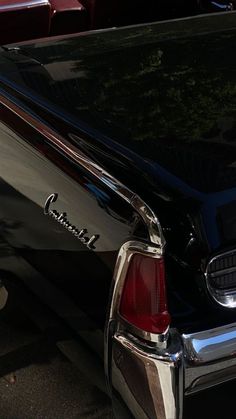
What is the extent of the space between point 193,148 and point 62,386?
127 cm

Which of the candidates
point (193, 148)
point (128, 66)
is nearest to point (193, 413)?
point (193, 148)

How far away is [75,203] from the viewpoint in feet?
6.96

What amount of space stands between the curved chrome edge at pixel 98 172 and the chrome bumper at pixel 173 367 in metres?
0.31

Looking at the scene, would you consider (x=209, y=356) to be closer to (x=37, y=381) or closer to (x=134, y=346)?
(x=134, y=346)

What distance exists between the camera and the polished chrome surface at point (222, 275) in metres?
1.93

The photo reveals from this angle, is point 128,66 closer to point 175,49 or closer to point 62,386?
point 175,49

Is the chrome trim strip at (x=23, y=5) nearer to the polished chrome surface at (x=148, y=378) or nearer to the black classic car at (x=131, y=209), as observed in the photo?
the black classic car at (x=131, y=209)

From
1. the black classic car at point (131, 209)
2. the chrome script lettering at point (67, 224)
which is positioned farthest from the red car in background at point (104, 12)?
the chrome script lettering at point (67, 224)

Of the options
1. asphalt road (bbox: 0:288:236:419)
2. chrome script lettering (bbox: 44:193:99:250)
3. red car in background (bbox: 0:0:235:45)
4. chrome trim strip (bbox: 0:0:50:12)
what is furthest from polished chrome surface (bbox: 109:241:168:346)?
red car in background (bbox: 0:0:235:45)

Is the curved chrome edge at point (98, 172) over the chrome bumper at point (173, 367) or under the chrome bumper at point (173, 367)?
over

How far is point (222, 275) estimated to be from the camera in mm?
1973

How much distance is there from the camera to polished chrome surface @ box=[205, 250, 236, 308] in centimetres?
193

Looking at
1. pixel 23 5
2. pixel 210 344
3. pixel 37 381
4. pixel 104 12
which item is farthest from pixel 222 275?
pixel 104 12

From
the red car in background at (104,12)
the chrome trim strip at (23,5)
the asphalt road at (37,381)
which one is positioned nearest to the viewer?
the asphalt road at (37,381)
